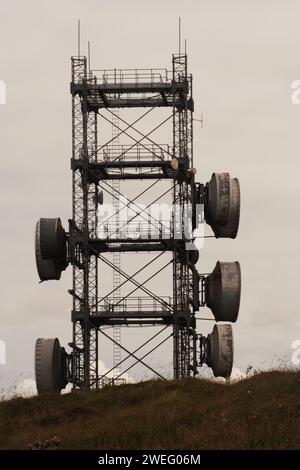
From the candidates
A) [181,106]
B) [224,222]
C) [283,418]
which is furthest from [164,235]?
[283,418]

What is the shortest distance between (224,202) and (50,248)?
10989 millimetres

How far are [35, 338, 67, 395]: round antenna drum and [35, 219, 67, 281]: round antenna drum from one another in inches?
188

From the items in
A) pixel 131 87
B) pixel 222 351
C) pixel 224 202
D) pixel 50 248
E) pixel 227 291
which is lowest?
pixel 222 351

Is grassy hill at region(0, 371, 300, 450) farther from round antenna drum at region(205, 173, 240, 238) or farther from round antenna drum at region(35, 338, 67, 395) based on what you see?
round antenna drum at region(205, 173, 240, 238)

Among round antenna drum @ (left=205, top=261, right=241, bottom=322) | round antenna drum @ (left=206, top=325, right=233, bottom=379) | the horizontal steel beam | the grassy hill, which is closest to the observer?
the grassy hill

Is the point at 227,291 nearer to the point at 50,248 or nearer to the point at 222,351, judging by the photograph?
the point at 222,351

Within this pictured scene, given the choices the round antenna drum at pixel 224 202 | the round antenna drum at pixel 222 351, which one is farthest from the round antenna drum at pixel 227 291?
the round antenna drum at pixel 224 202

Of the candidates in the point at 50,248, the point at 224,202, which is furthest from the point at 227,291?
the point at 50,248

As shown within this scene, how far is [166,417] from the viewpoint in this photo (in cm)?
3669

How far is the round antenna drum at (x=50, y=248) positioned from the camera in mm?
67125

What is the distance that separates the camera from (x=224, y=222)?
68.0 metres

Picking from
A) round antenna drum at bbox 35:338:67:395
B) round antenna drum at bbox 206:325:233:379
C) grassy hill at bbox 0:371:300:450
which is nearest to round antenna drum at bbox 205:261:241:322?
round antenna drum at bbox 206:325:233:379

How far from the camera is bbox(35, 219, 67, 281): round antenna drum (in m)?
67.1

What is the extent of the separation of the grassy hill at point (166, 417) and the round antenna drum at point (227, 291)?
81.7ft
